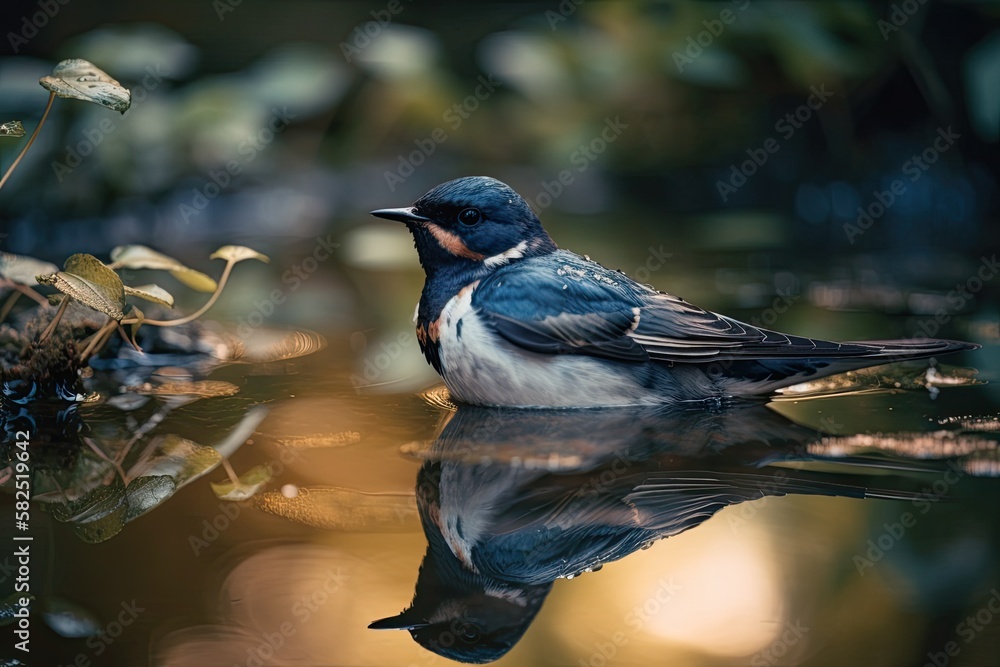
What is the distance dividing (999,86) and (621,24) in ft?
9.18

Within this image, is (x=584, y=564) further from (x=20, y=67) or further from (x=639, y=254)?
(x=20, y=67)

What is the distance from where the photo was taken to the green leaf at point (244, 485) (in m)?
3.34

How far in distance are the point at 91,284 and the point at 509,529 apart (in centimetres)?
180

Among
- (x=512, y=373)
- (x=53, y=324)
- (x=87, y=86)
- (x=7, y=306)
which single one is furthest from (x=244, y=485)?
(x=7, y=306)

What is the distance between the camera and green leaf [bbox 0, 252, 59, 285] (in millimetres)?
4160

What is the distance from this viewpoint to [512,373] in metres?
4.15

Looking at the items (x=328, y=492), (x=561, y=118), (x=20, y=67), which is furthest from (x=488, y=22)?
(x=328, y=492)

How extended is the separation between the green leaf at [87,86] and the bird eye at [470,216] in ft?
4.36

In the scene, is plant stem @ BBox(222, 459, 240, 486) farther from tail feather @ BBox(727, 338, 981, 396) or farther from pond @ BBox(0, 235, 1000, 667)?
tail feather @ BBox(727, 338, 981, 396)

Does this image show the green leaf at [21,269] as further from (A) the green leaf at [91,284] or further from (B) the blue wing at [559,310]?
(B) the blue wing at [559,310]

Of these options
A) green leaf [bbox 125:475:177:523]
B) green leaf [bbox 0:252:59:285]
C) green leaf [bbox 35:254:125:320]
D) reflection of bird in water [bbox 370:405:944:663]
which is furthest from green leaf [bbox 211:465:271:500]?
green leaf [bbox 0:252:59:285]

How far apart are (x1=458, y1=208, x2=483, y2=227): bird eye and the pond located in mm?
736

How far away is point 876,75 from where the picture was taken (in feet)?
27.5

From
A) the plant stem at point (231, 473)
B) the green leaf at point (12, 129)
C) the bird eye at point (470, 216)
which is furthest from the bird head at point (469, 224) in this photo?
the green leaf at point (12, 129)
